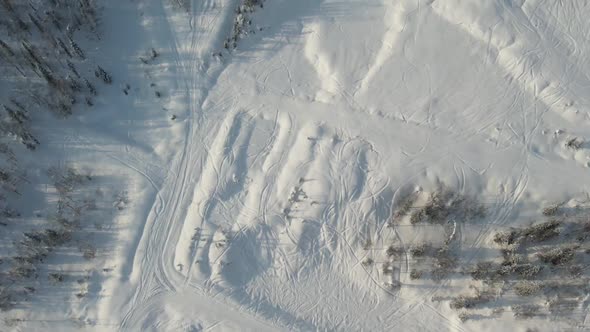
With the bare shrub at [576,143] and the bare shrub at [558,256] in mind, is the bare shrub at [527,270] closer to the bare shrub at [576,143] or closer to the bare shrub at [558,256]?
the bare shrub at [558,256]

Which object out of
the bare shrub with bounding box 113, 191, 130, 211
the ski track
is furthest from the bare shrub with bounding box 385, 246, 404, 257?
the bare shrub with bounding box 113, 191, 130, 211

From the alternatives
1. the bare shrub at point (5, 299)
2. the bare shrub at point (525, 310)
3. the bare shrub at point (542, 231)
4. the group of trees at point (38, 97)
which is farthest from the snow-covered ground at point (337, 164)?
the group of trees at point (38, 97)

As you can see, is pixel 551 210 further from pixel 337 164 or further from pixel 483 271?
pixel 337 164

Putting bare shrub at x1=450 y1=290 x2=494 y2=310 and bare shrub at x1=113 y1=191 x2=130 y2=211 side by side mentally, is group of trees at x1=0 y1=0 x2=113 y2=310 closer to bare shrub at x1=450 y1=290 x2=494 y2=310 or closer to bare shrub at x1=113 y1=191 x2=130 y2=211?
bare shrub at x1=113 y1=191 x2=130 y2=211

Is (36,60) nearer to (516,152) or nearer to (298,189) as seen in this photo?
(298,189)

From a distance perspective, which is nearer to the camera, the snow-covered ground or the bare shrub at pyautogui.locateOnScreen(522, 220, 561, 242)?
the bare shrub at pyautogui.locateOnScreen(522, 220, 561, 242)

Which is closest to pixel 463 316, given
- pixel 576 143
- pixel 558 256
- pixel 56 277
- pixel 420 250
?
pixel 420 250

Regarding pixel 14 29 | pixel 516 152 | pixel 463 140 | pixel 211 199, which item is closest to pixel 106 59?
pixel 14 29

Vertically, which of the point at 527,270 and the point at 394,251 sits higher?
the point at 527,270

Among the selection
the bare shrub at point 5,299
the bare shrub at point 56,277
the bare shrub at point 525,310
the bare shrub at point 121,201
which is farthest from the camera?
the bare shrub at point 121,201
